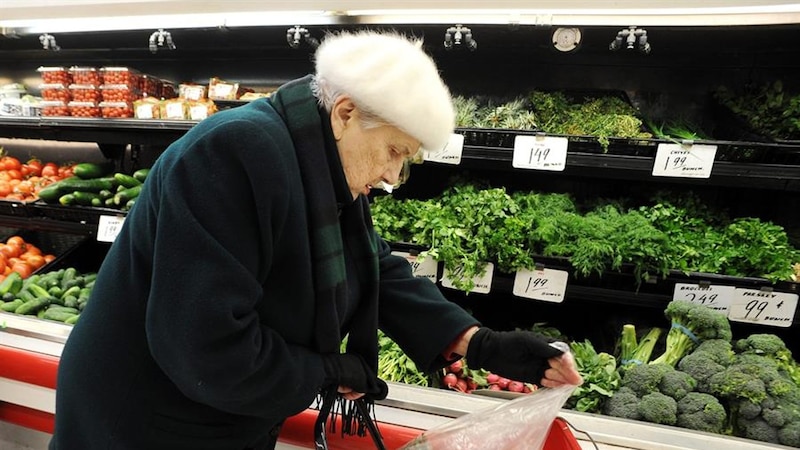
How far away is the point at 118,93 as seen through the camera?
8.18ft

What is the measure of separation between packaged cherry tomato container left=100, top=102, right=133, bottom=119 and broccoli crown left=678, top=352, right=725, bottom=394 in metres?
2.99

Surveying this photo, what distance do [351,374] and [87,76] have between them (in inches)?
99.3

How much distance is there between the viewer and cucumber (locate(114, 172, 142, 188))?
8.41ft

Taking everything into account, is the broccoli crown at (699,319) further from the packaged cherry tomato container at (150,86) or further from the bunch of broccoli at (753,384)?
the packaged cherry tomato container at (150,86)

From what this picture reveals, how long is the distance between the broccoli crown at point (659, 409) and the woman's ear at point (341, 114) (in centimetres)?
144

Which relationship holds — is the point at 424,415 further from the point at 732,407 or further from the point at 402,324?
the point at 732,407

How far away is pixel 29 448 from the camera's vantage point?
2061 millimetres

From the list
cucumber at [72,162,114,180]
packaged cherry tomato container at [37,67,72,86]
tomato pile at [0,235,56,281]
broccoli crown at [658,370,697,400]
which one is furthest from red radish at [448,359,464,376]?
packaged cherry tomato container at [37,67,72,86]

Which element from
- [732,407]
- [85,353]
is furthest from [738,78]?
[85,353]

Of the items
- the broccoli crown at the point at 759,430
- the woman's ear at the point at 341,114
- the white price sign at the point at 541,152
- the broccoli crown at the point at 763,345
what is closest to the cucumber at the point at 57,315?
the woman's ear at the point at 341,114

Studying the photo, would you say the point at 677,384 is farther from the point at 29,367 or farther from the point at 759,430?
the point at 29,367

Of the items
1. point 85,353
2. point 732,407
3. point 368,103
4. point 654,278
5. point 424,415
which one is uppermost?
point 368,103

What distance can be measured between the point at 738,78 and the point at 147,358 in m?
2.64

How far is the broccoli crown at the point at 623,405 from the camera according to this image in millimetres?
1596
